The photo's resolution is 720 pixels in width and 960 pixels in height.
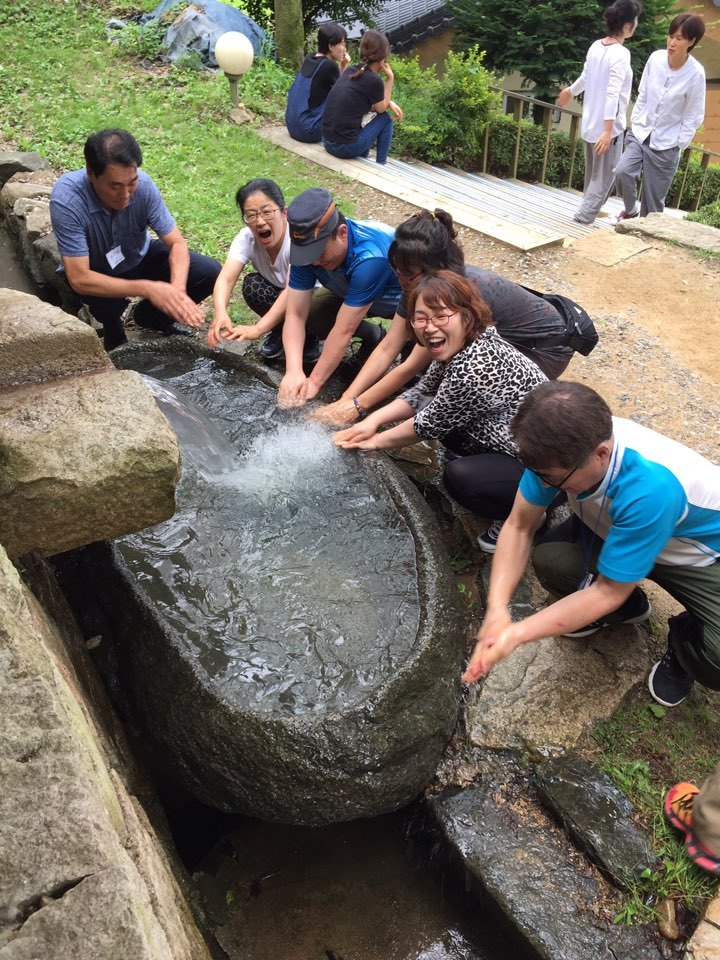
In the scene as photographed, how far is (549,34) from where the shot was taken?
483 inches

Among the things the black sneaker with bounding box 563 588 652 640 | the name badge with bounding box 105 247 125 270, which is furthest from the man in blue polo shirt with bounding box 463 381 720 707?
the name badge with bounding box 105 247 125 270

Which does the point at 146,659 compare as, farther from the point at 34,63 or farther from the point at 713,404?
the point at 34,63

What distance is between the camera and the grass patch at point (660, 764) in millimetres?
2203

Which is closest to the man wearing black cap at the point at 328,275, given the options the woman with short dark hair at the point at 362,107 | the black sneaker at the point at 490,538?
the black sneaker at the point at 490,538

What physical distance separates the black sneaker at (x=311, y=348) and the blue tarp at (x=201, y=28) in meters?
6.52

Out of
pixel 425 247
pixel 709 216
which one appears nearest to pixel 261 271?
pixel 425 247

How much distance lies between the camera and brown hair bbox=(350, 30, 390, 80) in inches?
285

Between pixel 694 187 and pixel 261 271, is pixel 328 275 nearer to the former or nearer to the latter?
pixel 261 271

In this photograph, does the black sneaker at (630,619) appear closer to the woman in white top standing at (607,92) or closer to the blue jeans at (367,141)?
the woman in white top standing at (607,92)

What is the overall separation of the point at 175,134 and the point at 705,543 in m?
7.32

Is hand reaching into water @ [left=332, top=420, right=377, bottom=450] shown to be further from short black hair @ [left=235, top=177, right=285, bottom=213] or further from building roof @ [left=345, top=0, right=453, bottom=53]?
building roof @ [left=345, top=0, right=453, bottom=53]

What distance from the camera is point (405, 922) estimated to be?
2.54 meters

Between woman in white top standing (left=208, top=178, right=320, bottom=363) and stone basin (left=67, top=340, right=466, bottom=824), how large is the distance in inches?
38.7

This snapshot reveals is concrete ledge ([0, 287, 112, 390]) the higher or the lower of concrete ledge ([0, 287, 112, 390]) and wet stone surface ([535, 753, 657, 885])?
the higher
